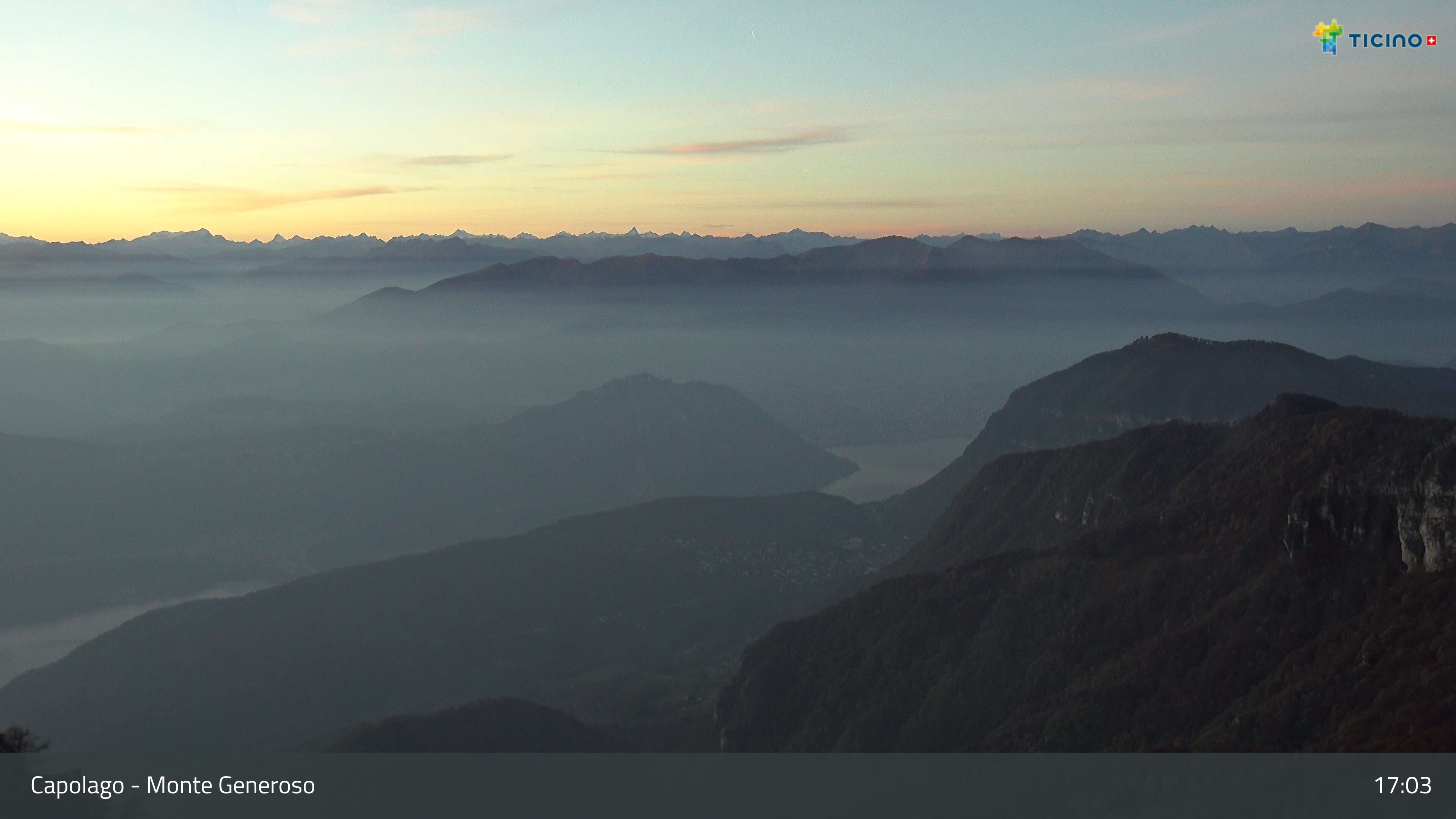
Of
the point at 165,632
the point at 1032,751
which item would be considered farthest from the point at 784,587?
the point at 1032,751

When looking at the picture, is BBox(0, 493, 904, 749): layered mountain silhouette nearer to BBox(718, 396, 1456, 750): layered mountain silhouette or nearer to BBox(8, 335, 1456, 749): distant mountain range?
BBox(8, 335, 1456, 749): distant mountain range

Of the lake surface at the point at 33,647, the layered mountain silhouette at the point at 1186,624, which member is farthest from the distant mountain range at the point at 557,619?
the lake surface at the point at 33,647

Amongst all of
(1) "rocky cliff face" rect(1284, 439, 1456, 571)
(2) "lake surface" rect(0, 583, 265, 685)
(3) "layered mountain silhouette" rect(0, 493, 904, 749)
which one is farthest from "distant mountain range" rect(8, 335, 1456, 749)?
(2) "lake surface" rect(0, 583, 265, 685)

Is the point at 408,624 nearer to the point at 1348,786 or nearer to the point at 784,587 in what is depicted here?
the point at 784,587
